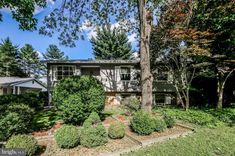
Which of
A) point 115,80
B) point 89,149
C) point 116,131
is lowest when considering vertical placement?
point 89,149

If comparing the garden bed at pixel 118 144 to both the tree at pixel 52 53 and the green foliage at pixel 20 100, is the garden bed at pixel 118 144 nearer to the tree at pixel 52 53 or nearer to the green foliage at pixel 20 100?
the green foliage at pixel 20 100

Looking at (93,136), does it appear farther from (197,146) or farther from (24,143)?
(197,146)

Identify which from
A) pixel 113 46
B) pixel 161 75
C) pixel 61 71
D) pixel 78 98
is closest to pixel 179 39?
pixel 161 75

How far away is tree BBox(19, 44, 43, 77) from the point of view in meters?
55.3

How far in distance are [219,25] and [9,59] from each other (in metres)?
48.6

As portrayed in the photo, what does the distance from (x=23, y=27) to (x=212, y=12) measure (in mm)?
12444

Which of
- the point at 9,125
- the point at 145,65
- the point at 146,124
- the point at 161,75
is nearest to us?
the point at 9,125

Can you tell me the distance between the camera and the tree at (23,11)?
30.3ft

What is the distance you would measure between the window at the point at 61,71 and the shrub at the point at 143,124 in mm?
14708

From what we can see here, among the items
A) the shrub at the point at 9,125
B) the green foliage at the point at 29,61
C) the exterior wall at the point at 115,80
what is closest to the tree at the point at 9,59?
the green foliage at the point at 29,61

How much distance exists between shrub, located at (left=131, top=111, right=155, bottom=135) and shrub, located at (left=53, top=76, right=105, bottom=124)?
2.52 m

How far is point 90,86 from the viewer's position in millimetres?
10297

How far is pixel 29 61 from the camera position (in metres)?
56.2

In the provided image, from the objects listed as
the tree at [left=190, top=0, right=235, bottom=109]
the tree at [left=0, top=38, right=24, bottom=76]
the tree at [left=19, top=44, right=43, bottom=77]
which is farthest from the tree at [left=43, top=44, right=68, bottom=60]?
the tree at [left=190, top=0, right=235, bottom=109]
